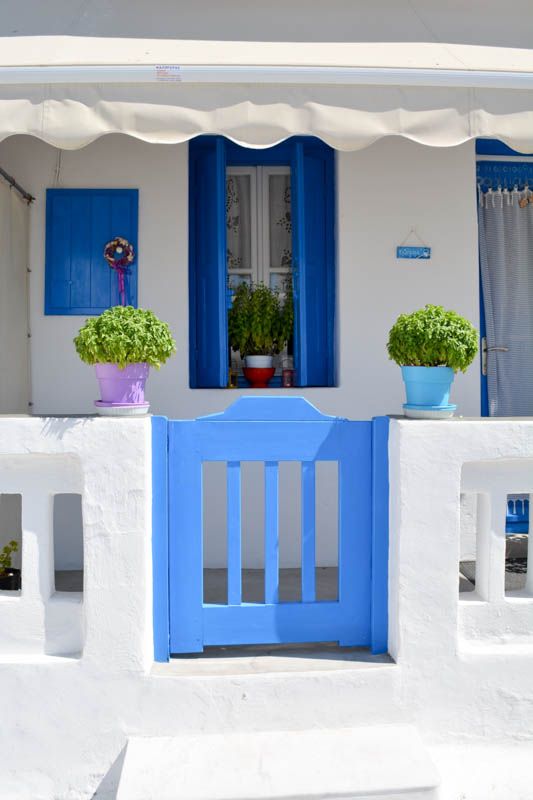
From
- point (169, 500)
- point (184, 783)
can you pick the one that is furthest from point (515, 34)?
point (184, 783)

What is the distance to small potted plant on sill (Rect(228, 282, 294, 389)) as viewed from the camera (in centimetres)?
515

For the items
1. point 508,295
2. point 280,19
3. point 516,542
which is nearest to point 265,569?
point 516,542

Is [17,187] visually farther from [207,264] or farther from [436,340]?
[436,340]

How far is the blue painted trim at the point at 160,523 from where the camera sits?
3.13 meters

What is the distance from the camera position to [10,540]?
4730mm

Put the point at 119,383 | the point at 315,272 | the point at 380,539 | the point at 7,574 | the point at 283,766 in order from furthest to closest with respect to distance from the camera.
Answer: the point at 315,272 → the point at 7,574 → the point at 380,539 → the point at 119,383 → the point at 283,766

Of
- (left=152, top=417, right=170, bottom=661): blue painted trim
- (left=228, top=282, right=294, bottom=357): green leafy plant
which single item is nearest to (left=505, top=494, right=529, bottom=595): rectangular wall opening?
(left=228, top=282, right=294, bottom=357): green leafy plant

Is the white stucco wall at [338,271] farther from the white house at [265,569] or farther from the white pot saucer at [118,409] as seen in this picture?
the white pot saucer at [118,409]

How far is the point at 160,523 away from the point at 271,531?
501 mm

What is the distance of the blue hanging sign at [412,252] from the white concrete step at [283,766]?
→ 3.22 meters

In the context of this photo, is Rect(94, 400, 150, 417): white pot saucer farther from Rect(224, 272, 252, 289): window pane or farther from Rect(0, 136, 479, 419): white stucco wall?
Rect(224, 272, 252, 289): window pane

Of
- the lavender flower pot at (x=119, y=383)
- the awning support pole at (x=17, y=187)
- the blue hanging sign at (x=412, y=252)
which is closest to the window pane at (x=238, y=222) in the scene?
the blue hanging sign at (x=412, y=252)

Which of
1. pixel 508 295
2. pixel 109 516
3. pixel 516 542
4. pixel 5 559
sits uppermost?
pixel 508 295

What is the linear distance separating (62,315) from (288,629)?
2.88m
